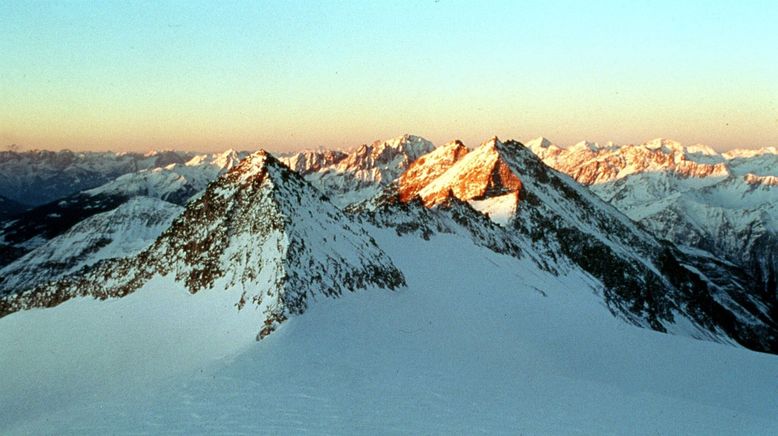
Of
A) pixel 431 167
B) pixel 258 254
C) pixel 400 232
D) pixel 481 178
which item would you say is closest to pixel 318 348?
pixel 258 254

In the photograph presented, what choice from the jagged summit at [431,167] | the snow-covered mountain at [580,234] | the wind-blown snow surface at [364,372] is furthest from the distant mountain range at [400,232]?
the wind-blown snow surface at [364,372]

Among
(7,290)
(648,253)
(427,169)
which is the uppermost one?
(427,169)

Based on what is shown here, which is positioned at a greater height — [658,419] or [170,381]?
[170,381]

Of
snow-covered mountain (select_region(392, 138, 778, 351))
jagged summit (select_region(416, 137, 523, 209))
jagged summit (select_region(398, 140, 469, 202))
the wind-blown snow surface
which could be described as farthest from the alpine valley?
jagged summit (select_region(398, 140, 469, 202))

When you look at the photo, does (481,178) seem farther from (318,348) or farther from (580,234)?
(318,348)

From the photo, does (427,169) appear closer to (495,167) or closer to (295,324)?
(495,167)

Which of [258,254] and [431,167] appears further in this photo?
[431,167]

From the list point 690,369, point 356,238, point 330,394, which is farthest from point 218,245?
point 690,369

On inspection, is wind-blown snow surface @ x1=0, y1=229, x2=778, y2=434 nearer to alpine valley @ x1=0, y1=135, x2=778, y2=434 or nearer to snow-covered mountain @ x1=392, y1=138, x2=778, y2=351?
alpine valley @ x1=0, y1=135, x2=778, y2=434
